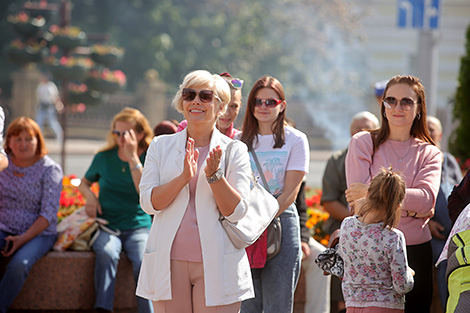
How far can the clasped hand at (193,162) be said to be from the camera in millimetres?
3615

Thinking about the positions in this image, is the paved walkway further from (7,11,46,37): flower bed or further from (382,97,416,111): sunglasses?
(382,97,416,111): sunglasses

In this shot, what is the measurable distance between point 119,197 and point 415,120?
263cm

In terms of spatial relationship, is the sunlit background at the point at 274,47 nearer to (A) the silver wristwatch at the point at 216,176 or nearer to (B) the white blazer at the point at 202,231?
(B) the white blazer at the point at 202,231

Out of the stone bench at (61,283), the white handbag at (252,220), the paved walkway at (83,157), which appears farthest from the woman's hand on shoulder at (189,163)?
the paved walkway at (83,157)

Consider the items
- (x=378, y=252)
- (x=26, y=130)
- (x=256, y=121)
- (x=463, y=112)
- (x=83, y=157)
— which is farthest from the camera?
(x=83, y=157)

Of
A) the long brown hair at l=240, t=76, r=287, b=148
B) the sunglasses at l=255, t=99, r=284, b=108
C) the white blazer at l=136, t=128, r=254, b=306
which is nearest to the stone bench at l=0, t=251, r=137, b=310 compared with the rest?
the long brown hair at l=240, t=76, r=287, b=148

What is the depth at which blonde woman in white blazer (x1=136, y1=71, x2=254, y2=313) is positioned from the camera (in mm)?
3654

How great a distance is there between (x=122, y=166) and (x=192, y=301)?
256 centimetres

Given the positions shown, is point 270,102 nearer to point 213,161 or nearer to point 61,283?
point 213,161

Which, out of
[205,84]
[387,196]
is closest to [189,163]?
[205,84]

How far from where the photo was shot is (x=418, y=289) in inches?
177

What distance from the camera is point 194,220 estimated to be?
3725 millimetres

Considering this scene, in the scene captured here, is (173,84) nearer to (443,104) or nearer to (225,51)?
(225,51)

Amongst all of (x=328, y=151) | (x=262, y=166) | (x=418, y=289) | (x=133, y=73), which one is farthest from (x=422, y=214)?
(x=133, y=73)
